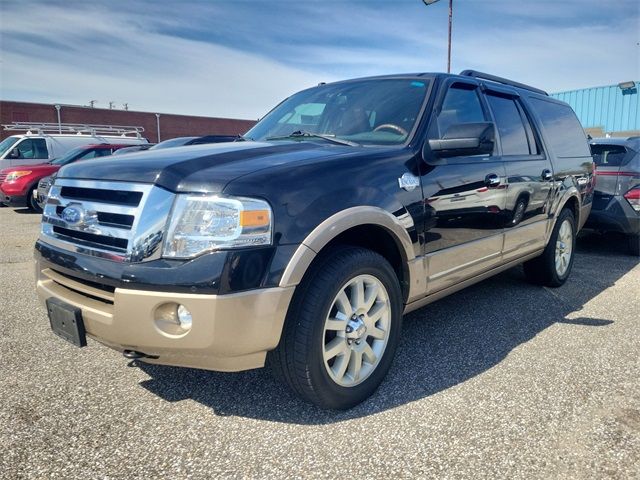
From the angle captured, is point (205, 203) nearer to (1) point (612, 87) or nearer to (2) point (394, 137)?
(2) point (394, 137)

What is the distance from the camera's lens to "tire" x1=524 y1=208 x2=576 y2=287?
4707mm

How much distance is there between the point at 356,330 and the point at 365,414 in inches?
16.7

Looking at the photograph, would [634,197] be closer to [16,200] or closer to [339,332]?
[339,332]

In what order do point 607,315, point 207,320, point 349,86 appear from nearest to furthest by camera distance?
1. point 207,320
2. point 349,86
3. point 607,315

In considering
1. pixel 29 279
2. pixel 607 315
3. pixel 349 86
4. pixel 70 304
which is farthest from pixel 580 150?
pixel 29 279

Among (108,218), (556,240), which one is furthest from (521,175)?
(108,218)

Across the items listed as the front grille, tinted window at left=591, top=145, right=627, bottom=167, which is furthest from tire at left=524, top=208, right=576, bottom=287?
the front grille

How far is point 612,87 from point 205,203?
25758mm

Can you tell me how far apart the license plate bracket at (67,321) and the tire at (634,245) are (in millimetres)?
6764

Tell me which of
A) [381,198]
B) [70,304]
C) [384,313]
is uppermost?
[381,198]

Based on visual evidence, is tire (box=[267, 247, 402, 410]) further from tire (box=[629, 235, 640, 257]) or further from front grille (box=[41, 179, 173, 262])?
tire (box=[629, 235, 640, 257])

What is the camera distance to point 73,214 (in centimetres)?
247

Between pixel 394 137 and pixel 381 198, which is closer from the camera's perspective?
pixel 381 198

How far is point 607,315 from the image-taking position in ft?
13.4
